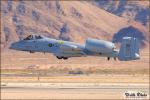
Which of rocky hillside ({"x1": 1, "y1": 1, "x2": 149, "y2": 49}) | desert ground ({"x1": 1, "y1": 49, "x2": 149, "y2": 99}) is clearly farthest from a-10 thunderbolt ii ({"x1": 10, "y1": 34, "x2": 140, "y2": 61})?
rocky hillside ({"x1": 1, "y1": 1, "x2": 149, "y2": 49})

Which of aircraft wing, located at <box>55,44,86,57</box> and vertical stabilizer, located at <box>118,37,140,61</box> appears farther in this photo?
aircraft wing, located at <box>55,44,86,57</box>

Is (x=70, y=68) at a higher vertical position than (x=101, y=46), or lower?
lower

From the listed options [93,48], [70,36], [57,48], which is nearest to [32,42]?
[57,48]

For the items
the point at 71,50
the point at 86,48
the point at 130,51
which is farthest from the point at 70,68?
the point at 130,51

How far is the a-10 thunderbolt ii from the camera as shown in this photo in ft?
209

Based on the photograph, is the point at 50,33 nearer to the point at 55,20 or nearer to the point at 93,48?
the point at 55,20

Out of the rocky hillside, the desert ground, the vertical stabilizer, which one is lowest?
the desert ground

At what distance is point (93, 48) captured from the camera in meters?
64.0

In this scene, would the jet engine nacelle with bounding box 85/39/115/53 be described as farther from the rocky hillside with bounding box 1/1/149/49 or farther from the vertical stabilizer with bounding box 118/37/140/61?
the rocky hillside with bounding box 1/1/149/49

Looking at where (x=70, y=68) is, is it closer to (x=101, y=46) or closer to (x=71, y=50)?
(x=71, y=50)

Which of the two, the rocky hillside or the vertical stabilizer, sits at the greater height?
the rocky hillside

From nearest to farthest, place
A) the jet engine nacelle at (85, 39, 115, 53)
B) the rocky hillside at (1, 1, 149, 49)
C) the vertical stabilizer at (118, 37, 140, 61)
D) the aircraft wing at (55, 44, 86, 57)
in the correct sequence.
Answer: the jet engine nacelle at (85, 39, 115, 53) → the vertical stabilizer at (118, 37, 140, 61) → the aircraft wing at (55, 44, 86, 57) → the rocky hillside at (1, 1, 149, 49)

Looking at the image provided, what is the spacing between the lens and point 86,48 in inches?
2569

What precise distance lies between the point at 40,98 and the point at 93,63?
109601 mm
